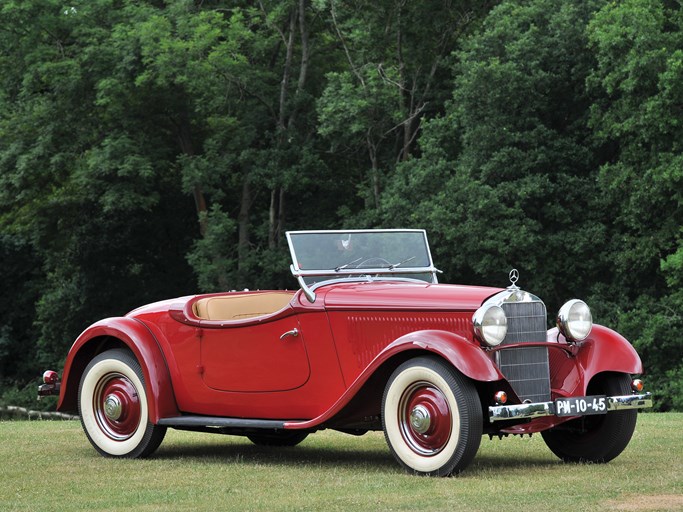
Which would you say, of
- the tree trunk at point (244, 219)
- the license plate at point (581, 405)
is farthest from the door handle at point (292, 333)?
the tree trunk at point (244, 219)

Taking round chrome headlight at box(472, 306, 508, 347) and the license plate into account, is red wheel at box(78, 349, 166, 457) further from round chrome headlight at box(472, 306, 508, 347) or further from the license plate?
the license plate

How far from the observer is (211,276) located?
32.7 m

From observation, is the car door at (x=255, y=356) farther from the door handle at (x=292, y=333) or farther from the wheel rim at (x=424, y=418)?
the wheel rim at (x=424, y=418)

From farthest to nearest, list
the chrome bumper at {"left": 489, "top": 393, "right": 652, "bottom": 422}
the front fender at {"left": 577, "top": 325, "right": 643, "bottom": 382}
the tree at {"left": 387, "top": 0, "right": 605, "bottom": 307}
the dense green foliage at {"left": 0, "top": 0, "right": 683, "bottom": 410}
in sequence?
the tree at {"left": 387, "top": 0, "right": 605, "bottom": 307}
the dense green foliage at {"left": 0, "top": 0, "right": 683, "bottom": 410}
the front fender at {"left": 577, "top": 325, "right": 643, "bottom": 382}
the chrome bumper at {"left": 489, "top": 393, "right": 652, "bottom": 422}

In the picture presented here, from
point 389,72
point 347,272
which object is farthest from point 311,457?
point 389,72

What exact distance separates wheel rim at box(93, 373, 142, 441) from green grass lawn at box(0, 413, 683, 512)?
0.98 ft

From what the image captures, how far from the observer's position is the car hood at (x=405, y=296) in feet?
27.4

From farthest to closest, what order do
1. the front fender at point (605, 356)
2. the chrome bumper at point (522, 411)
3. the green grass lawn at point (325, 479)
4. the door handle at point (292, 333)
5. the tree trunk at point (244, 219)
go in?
1. the tree trunk at point (244, 219)
2. the door handle at point (292, 333)
3. the front fender at point (605, 356)
4. the chrome bumper at point (522, 411)
5. the green grass lawn at point (325, 479)

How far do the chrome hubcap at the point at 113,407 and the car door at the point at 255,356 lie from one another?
2.73 feet

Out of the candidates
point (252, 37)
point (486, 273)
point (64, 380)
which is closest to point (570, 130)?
point (486, 273)

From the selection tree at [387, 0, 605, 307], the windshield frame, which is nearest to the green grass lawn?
the windshield frame

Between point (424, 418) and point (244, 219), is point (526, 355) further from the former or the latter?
point (244, 219)

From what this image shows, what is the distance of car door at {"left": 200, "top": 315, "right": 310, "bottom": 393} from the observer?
896 centimetres

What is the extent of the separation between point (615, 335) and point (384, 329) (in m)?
1.78
